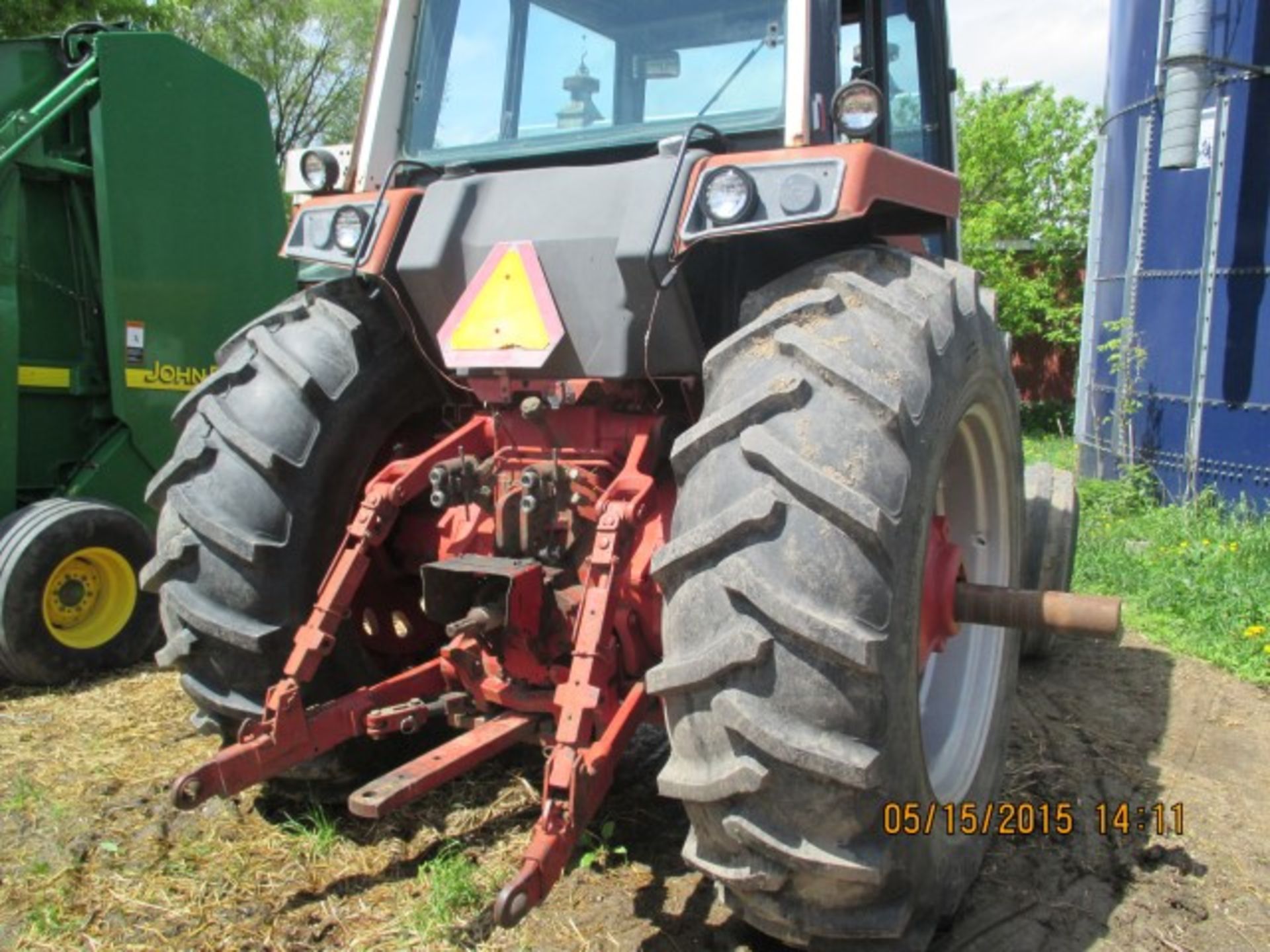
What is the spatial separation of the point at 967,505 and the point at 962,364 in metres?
0.84

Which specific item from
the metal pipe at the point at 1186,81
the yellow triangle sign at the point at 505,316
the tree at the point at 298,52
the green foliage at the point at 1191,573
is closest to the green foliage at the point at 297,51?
the tree at the point at 298,52

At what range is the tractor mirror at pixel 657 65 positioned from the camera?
3.18m

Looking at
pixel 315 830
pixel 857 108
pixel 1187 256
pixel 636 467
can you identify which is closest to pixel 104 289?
pixel 315 830

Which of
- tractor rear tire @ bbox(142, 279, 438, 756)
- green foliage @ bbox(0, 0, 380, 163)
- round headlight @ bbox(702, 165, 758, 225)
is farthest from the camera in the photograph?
green foliage @ bbox(0, 0, 380, 163)

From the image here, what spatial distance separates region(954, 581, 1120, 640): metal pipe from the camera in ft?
8.52

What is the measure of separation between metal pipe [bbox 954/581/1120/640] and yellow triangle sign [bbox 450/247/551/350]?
122cm

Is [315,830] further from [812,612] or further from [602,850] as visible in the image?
[812,612]

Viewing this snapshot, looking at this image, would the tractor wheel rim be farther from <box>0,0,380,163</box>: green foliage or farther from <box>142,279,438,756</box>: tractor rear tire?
<box>0,0,380,163</box>: green foliage

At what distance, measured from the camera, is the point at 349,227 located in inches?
122

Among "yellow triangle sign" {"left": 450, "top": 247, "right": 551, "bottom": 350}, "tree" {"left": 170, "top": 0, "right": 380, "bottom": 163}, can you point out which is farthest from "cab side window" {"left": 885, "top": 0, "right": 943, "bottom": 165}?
"tree" {"left": 170, "top": 0, "right": 380, "bottom": 163}

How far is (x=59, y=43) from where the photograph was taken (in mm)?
5191

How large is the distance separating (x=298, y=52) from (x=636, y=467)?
2902 centimetres

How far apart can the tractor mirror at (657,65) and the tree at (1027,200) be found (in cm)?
1677

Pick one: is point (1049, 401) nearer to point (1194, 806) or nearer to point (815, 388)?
point (1194, 806)
